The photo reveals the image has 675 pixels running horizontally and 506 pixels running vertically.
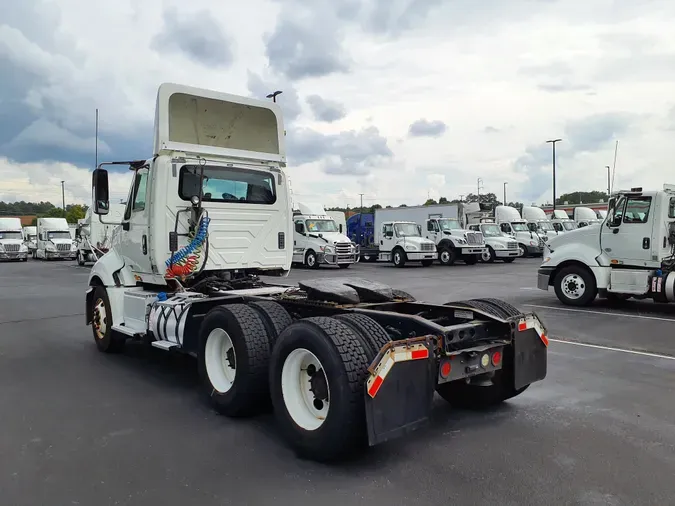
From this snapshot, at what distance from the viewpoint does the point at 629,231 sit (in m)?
11.8

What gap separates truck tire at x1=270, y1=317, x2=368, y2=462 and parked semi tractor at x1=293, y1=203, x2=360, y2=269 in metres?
21.1

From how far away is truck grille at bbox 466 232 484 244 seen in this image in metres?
27.9

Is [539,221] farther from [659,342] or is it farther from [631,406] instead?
[631,406]

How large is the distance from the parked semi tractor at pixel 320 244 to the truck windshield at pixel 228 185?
1804 cm

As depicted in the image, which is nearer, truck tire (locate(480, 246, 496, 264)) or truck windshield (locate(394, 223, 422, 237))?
truck windshield (locate(394, 223, 422, 237))

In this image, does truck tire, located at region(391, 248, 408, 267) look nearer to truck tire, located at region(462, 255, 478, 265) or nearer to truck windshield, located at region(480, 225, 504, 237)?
truck tire, located at region(462, 255, 478, 265)

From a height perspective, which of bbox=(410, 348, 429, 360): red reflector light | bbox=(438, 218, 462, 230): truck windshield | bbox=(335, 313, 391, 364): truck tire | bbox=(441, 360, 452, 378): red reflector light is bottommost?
bbox=(441, 360, 452, 378): red reflector light

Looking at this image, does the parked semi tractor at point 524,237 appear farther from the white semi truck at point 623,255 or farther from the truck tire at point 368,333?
the truck tire at point 368,333

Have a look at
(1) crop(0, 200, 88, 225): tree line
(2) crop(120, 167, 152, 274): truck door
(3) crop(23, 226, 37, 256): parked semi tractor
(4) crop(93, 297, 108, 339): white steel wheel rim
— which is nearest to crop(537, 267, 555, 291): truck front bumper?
(2) crop(120, 167, 152, 274): truck door

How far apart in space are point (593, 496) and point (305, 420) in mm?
1982

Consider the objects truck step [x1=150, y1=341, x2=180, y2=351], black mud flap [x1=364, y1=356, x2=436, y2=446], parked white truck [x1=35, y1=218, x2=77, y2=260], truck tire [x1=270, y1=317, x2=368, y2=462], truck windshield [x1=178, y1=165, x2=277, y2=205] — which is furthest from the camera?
parked white truck [x1=35, y1=218, x2=77, y2=260]

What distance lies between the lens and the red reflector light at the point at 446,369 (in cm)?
414

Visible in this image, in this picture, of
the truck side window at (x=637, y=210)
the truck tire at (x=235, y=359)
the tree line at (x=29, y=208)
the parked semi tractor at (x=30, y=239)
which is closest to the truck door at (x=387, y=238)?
the truck side window at (x=637, y=210)

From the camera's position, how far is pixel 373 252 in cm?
3000
